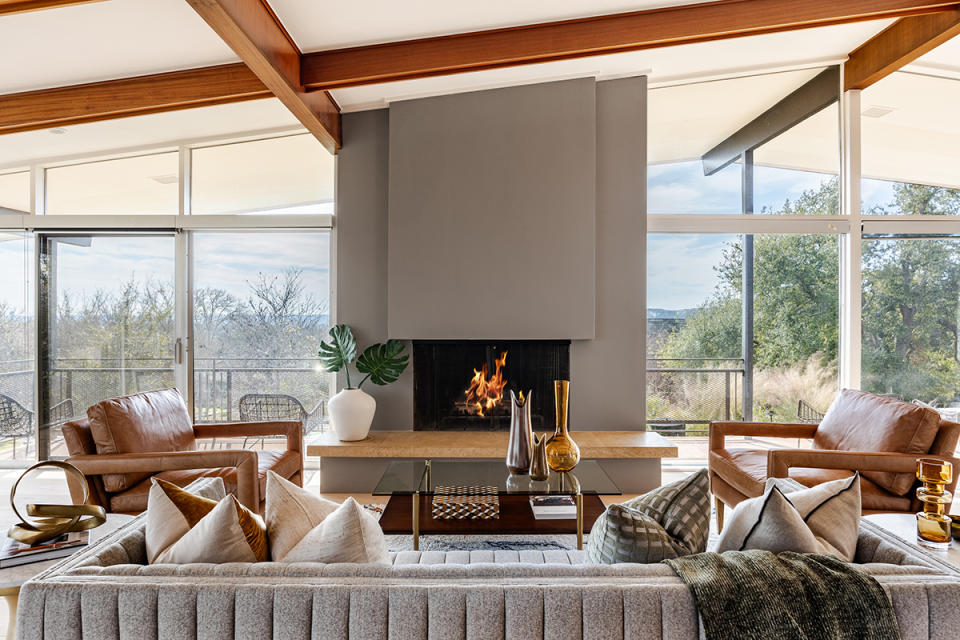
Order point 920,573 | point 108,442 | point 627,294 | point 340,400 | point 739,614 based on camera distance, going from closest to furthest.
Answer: point 739,614 < point 920,573 < point 108,442 < point 340,400 < point 627,294

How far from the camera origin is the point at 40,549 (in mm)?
1735

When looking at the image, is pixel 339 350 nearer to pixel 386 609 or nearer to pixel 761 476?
pixel 761 476

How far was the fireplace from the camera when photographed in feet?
14.4

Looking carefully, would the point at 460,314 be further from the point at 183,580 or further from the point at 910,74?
the point at 910,74

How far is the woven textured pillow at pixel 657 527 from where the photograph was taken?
140cm

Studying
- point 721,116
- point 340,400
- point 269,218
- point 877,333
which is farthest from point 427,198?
point 877,333

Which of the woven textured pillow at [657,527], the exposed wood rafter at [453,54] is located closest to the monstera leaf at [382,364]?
the exposed wood rafter at [453,54]

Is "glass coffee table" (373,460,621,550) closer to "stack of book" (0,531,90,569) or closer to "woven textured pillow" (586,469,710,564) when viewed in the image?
"woven textured pillow" (586,469,710,564)

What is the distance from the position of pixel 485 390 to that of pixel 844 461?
7.73 feet

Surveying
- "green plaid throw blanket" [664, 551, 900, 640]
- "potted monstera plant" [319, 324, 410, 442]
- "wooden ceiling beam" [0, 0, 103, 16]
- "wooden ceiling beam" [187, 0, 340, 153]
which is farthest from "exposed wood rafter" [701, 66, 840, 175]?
"wooden ceiling beam" [0, 0, 103, 16]

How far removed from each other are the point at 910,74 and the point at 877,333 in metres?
2.04

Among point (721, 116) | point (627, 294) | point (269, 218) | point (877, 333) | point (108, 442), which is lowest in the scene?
point (108, 442)

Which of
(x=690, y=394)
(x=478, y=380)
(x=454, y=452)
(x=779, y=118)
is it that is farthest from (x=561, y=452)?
(x=779, y=118)

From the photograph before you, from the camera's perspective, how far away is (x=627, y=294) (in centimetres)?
432
